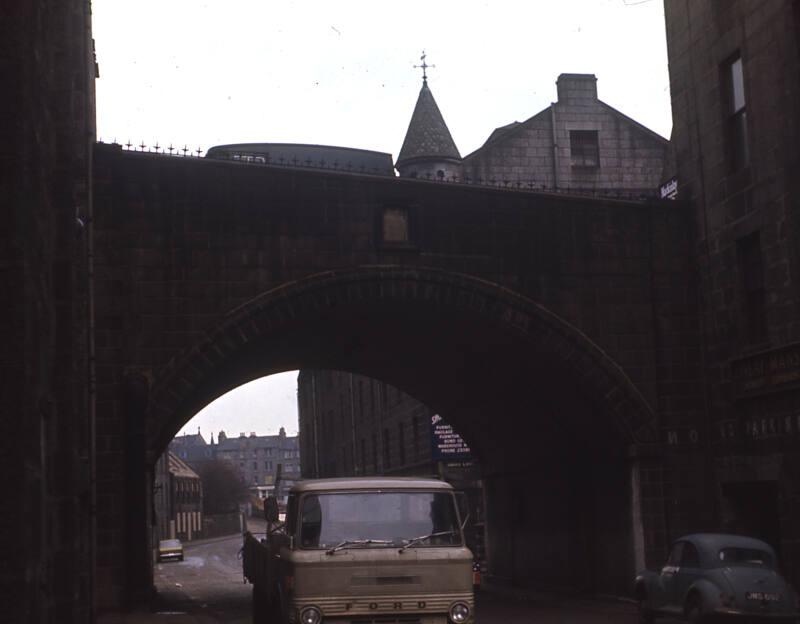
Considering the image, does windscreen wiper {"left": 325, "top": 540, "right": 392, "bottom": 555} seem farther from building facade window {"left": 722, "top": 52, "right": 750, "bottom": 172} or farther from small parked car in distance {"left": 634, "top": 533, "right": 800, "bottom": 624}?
building facade window {"left": 722, "top": 52, "right": 750, "bottom": 172}

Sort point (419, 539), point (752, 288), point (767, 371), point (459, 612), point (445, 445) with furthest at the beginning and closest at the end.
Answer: point (445, 445), point (752, 288), point (767, 371), point (419, 539), point (459, 612)

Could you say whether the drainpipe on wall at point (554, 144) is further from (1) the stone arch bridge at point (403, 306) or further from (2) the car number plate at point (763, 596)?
(2) the car number plate at point (763, 596)

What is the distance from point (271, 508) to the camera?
1490cm

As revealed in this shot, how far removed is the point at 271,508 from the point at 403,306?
28.8ft

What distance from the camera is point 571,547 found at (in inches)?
1030

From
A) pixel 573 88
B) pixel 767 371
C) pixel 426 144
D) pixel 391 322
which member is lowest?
pixel 767 371

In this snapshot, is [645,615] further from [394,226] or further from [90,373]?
[90,373]

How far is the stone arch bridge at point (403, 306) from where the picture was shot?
68.5 ft

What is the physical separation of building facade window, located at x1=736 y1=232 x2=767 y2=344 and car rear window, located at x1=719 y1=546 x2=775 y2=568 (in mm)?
5233

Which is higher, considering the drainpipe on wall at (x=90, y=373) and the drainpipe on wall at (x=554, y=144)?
the drainpipe on wall at (x=554, y=144)

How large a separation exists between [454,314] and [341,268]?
238 cm

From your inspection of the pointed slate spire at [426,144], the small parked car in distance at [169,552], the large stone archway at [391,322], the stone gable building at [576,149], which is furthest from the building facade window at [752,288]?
the small parked car in distance at [169,552]

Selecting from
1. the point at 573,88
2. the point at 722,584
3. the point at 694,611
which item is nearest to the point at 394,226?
the point at 694,611

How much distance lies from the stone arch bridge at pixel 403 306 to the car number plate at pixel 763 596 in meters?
6.52
